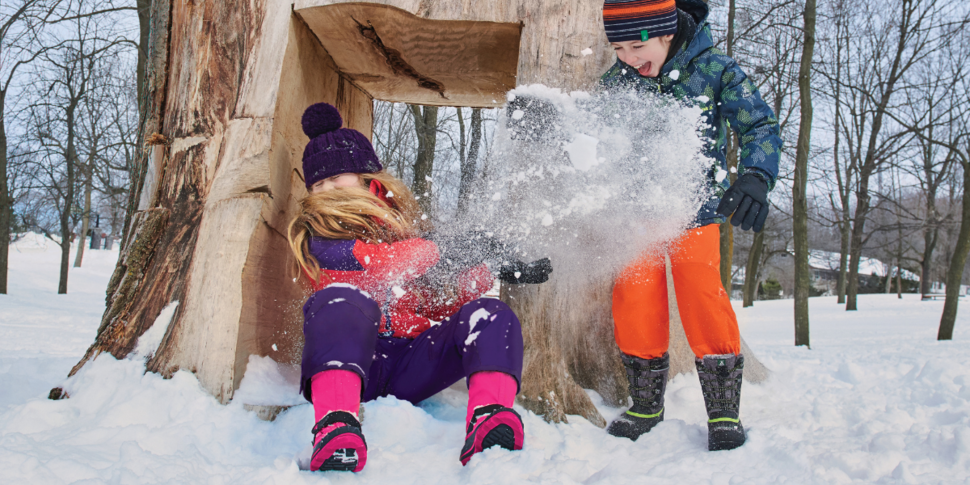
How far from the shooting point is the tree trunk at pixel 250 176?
1903mm

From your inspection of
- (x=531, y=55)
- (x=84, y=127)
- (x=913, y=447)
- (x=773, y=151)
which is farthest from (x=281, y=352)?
(x=84, y=127)

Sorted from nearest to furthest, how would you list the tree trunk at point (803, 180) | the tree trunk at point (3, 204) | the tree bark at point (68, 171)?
the tree trunk at point (803, 180) < the tree trunk at point (3, 204) < the tree bark at point (68, 171)

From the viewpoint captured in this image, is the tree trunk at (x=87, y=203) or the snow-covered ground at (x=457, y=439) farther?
the tree trunk at (x=87, y=203)

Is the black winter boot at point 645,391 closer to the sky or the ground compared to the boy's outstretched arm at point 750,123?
closer to the ground

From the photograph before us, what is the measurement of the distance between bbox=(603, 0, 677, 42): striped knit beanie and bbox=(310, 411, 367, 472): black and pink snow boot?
144 centimetres

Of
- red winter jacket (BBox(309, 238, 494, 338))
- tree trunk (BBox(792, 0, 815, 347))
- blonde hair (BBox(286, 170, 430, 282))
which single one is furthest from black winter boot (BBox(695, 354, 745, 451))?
tree trunk (BBox(792, 0, 815, 347))

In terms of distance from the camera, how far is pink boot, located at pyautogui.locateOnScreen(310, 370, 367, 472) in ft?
4.11

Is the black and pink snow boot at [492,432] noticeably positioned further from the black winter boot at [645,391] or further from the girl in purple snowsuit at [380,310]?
the black winter boot at [645,391]

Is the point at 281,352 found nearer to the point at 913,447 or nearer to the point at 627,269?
the point at 627,269

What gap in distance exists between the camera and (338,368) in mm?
1399

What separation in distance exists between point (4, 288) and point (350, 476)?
10.9 meters

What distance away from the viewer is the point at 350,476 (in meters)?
1.29

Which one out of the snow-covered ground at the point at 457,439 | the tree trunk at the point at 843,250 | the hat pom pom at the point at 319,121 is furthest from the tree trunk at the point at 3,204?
the tree trunk at the point at 843,250

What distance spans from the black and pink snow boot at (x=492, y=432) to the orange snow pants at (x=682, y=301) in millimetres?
594
